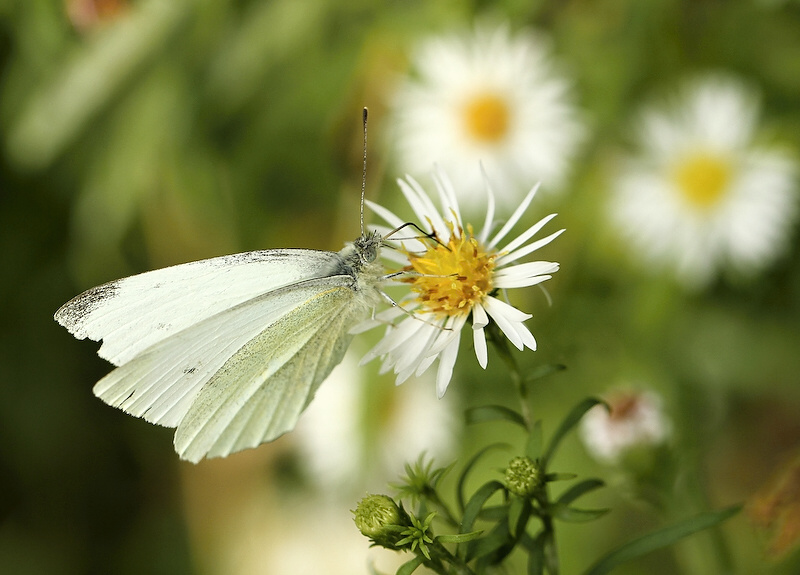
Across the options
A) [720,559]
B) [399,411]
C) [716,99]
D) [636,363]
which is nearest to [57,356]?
[399,411]

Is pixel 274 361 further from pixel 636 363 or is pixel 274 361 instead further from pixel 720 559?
pixel 636 363

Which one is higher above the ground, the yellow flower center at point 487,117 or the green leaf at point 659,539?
the yellow flower center at point 487,117

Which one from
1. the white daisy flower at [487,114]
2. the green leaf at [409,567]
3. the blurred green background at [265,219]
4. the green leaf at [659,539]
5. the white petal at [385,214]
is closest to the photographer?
the green leaf at [409,567]

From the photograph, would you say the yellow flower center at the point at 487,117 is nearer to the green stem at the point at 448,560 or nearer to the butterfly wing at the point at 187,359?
the butterfly wing at the point at 187,359

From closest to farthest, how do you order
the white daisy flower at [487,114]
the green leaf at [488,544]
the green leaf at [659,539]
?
the green leaf at [488,544] < the green leaf at [659,539] < the white daisy flower at [487,114]

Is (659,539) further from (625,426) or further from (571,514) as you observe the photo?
(625,426)

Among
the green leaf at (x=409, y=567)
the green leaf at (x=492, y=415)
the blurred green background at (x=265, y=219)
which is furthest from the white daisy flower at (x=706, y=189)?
the green leaf at (x=409, y=567)

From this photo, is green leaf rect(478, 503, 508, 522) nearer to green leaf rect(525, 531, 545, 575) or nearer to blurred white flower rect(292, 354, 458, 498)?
green leaf rect(525, 531, 545, 575)
